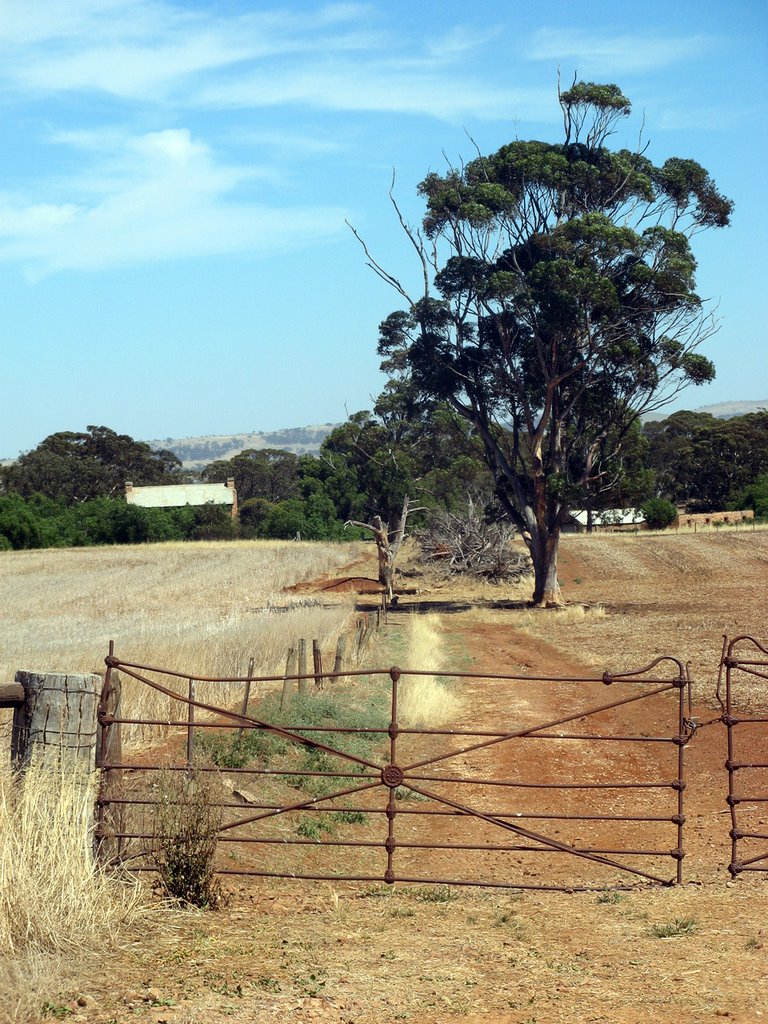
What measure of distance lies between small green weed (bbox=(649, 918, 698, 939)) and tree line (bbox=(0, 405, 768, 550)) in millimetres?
38169

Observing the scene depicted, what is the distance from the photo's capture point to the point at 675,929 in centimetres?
675

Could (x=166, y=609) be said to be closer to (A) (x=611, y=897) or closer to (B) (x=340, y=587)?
(B) (x=340, y=587)

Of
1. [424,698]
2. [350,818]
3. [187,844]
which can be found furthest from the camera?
[424,698]

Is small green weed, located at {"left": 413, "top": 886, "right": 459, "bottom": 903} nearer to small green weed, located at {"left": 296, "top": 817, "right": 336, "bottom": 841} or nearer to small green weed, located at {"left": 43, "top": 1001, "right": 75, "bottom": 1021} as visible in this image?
small green weed, located at {"left": 296, "top": 817, "right": 336, "bottom": 841}

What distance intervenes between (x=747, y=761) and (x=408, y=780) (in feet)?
13.9

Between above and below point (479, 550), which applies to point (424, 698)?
below

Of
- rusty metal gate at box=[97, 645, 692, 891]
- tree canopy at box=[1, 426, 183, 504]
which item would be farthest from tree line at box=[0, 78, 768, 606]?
tree canopy at box=[1, 426, 183, 504]

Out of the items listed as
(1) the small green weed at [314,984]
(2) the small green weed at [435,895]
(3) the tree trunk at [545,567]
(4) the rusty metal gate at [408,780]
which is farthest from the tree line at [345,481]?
(1) the small green weed at [314,984]

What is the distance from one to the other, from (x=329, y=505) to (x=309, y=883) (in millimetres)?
68482

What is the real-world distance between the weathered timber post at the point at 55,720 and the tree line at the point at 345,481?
125 feet

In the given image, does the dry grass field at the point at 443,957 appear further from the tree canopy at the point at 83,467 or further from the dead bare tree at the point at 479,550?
the tree canopy at the point at 83,467

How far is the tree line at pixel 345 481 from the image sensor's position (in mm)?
65500

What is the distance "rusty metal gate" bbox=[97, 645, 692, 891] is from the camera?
305 inches

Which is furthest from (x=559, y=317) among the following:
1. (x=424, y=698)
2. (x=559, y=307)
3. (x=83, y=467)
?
(x=83, y=467)
